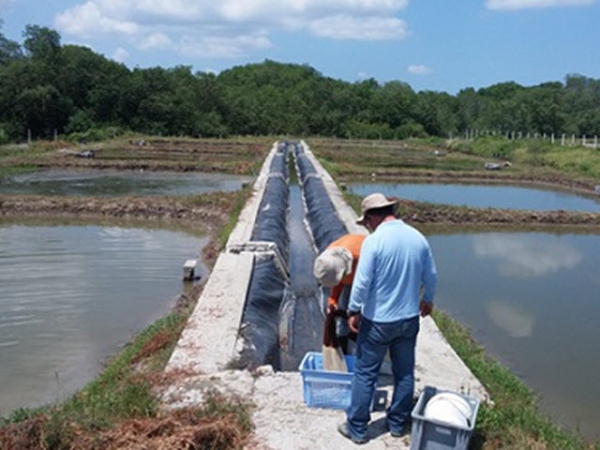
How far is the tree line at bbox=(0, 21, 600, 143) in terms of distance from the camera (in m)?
49.7

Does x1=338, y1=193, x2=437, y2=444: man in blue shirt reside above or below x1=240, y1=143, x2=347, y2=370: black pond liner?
above

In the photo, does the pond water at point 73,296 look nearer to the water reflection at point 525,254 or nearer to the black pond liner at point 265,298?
the black pond liner at point 265,298

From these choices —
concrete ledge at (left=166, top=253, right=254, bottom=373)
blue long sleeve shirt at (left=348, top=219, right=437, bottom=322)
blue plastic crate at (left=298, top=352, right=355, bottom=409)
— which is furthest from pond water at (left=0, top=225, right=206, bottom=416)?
blue long sleeve shirt at (left=348, top=219, right=437, bottom=322)

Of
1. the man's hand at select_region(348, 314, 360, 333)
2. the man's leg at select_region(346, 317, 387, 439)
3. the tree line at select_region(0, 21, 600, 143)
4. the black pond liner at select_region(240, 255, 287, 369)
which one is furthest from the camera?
the tree line at select_region(0, 21, 600, 143)

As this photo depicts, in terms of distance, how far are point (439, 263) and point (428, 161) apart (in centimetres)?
2817

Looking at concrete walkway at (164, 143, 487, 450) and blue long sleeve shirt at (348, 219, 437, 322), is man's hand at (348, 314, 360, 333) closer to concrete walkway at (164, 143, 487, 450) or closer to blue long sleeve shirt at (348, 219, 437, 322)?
blue long sleeve shirt at (348, 219, 437, 322)

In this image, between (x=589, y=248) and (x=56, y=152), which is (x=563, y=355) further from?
(x=56, y=152)

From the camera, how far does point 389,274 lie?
4.29 metres

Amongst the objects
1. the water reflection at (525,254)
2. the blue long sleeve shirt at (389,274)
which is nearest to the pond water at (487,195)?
the water reflection at (525,254)

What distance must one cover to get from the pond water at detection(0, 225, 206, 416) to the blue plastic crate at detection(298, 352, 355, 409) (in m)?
3.35

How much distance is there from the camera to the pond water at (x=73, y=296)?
7508mm

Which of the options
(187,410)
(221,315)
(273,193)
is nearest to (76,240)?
(273,193)

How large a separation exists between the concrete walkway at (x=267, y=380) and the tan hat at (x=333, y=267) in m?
1.12

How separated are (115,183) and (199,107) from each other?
41577mm
